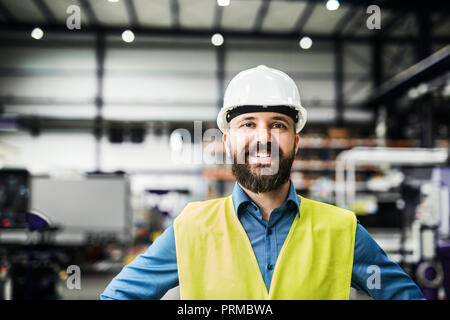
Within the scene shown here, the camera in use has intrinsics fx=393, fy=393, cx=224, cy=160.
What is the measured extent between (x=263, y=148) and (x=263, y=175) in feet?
0.25

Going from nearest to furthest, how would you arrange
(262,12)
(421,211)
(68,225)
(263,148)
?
(263,148) → (262,12) → (421,211) → (68,225)

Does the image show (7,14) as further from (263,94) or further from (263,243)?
(263,243)

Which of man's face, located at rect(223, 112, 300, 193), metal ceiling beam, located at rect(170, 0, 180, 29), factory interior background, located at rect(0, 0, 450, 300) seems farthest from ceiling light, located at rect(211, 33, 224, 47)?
man's face, located at rect(223, 112, 300, 193)

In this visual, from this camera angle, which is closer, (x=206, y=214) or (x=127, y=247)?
(x=206, y=214)

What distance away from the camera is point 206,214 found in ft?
3.75

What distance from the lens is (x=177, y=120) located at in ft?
33.4

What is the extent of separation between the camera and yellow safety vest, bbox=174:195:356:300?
1015 mm

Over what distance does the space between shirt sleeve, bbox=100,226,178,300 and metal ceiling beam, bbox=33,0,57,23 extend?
86 centimetres

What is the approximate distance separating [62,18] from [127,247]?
13.8 feet

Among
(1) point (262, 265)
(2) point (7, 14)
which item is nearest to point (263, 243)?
(1) point (262, 265)

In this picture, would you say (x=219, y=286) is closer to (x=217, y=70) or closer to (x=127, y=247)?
(x=127, y=247)

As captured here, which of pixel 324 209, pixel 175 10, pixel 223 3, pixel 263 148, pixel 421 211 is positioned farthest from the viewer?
pixel 421 211

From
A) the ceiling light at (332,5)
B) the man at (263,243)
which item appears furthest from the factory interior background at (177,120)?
the man at (263,243)
